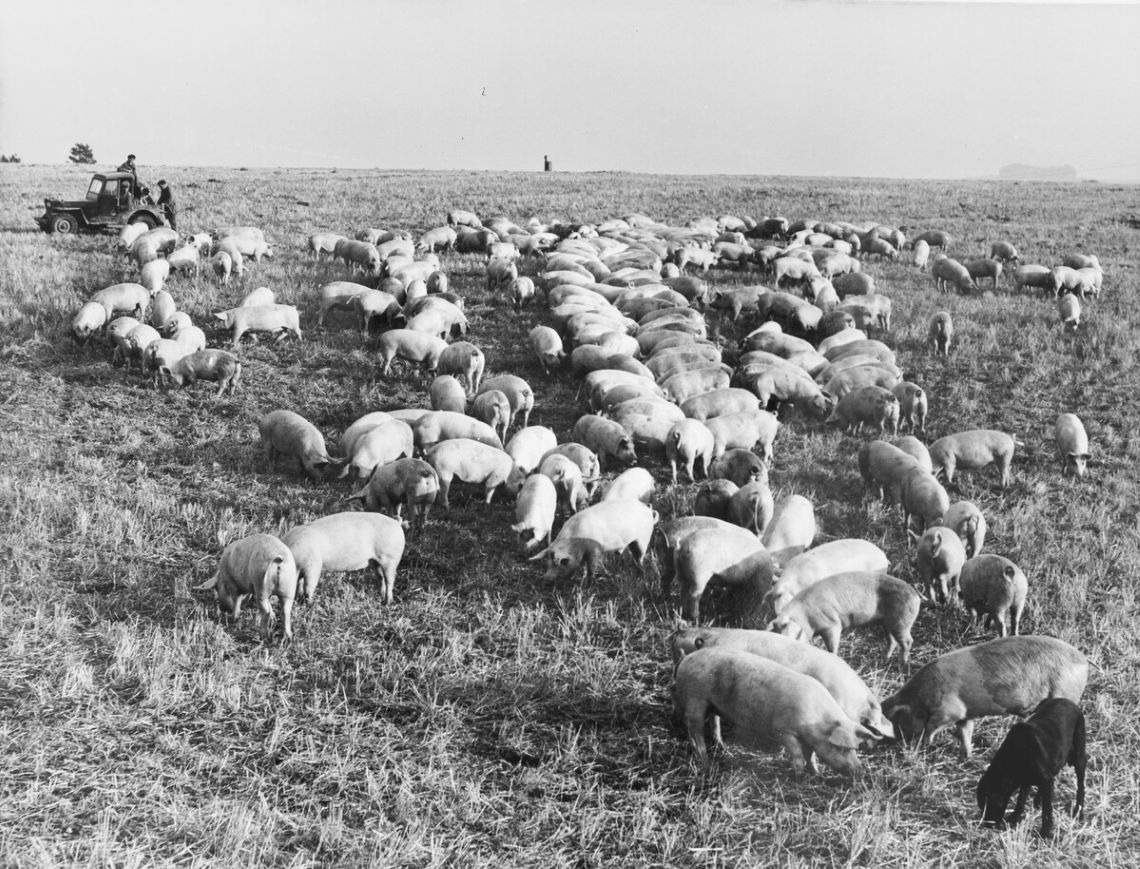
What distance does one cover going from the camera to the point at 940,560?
7.13 meters

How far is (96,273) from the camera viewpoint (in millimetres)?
17188

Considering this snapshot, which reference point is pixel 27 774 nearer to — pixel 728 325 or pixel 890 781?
pixel 890 781

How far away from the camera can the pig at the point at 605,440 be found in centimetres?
988

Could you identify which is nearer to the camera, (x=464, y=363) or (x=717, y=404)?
(x=717, y=404)

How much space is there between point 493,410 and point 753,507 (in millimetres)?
3659

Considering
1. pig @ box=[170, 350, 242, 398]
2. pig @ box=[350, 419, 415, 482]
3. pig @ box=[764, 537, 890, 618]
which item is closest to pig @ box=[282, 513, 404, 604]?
pig @ box=[350, 419, 415, 482]

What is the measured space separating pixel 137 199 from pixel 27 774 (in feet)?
68.0

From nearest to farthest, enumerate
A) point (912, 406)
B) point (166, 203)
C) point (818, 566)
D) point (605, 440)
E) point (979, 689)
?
point (979, 689) → point (818, 566) → point (605, 440) → point (912, 406) → point (166, 203)

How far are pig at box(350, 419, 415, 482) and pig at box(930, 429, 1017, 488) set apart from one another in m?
5.75

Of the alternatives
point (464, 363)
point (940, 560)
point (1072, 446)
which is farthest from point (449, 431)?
point (1072, 446)

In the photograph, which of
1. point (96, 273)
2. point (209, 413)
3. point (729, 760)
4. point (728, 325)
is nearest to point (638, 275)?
point (728, 325)

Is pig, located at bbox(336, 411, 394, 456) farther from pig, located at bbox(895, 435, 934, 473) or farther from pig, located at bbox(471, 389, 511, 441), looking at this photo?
pig, located at bbox(895, 435, 934, 473)

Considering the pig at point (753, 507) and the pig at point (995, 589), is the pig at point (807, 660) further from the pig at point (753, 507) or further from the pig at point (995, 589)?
the pig at point (753, 507)

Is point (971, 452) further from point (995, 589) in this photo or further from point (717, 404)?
point (995, 589)
